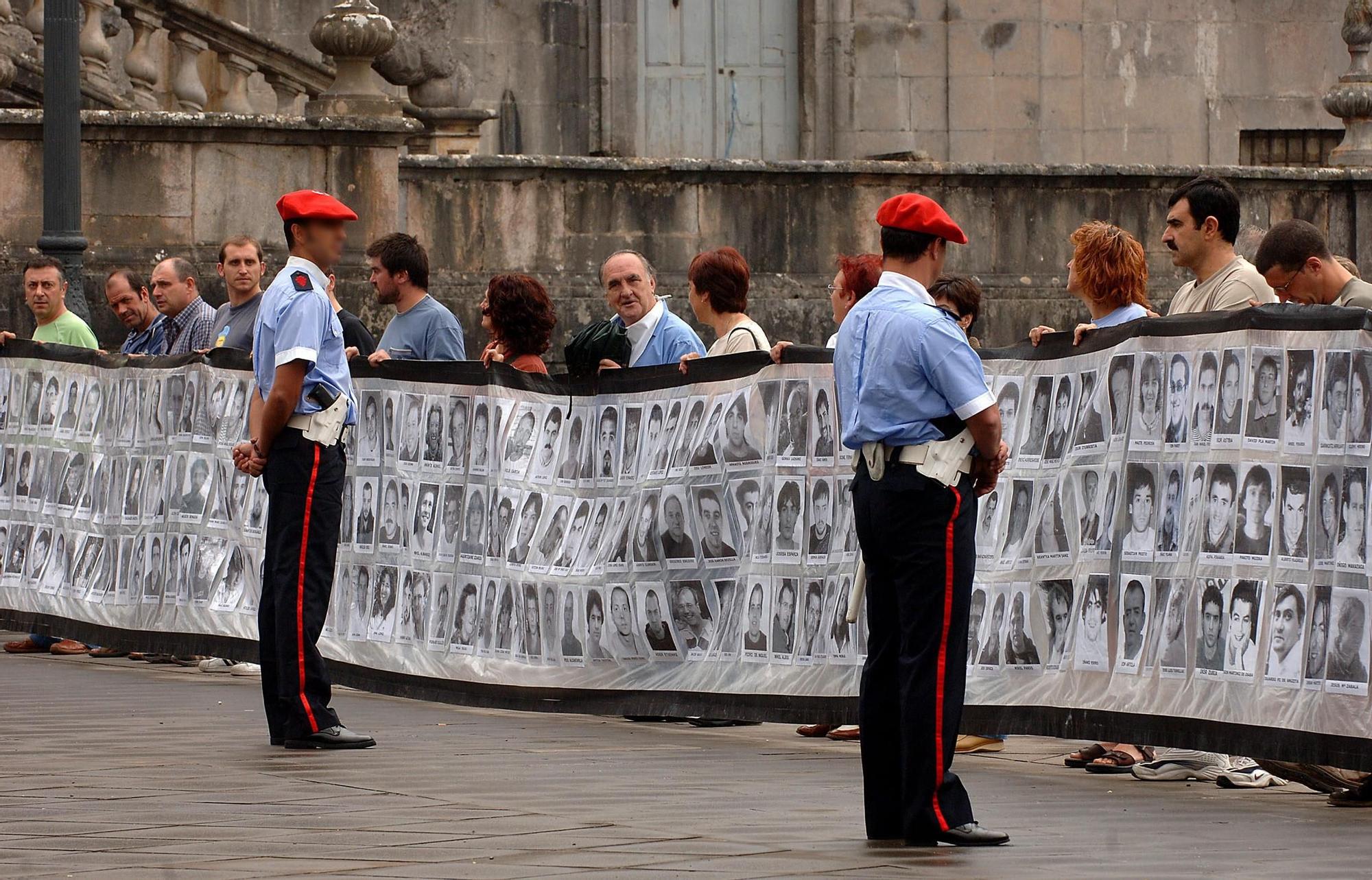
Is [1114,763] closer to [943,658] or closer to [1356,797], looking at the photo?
[1356,797]

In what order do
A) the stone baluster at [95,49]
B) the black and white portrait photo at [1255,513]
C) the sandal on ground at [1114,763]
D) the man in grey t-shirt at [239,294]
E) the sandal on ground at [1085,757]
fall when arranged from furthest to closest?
1. the stone baluster at [95,49]
2. the man in grey t-shirt at [239,294]
3. the sandal on ground at [1085,757]
4. the sandal on ground at [1114,763]
5. the black and white portrait photo at [1255,513]

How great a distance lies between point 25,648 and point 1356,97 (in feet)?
44.9

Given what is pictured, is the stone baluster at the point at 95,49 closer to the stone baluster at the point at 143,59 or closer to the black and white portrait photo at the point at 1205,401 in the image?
the stone baluster at the point at 143,59

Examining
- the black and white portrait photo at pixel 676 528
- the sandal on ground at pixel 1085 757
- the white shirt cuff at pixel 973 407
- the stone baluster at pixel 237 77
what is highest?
the stone baluster at pixel 237 77

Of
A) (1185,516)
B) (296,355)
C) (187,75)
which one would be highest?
(187,75)

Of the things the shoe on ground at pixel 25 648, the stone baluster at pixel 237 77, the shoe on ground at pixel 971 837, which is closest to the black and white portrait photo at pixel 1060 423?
the shoe on ground at pixel 971 837

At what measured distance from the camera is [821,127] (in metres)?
29.2

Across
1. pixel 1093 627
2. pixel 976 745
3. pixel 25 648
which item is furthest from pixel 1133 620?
pixel 25 648

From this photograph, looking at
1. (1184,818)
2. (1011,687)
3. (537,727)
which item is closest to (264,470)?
(537,727)

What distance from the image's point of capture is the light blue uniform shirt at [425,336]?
1141cm

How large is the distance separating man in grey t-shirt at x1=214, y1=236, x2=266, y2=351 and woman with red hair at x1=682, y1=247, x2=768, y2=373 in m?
2.27

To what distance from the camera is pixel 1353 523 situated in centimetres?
776

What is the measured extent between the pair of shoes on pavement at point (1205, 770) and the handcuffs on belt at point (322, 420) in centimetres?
308

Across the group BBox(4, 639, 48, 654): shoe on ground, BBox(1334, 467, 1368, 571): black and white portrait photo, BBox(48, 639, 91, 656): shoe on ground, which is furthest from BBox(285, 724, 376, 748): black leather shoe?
BBox(4, 639, 48, 654): shoe on ground
